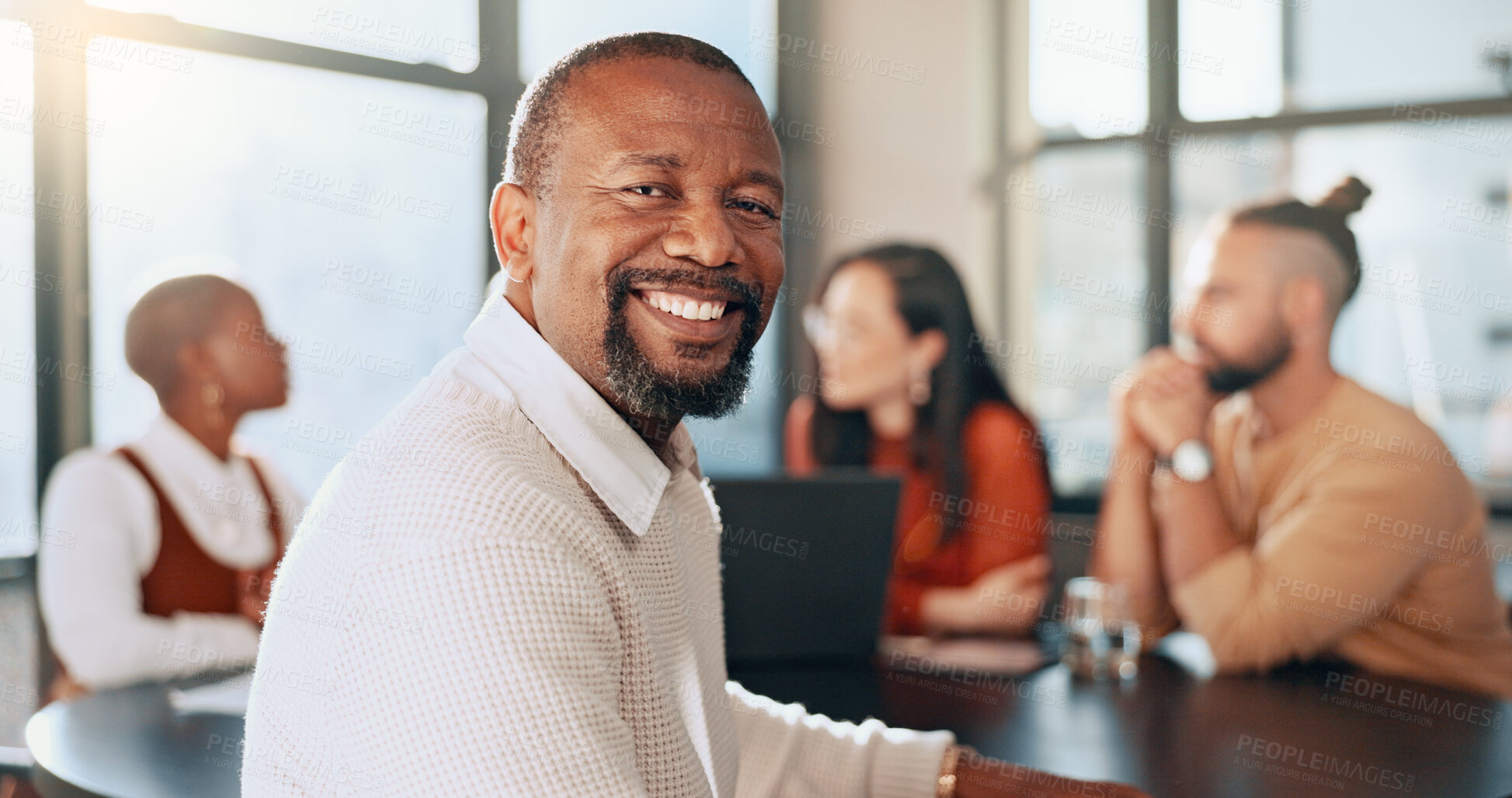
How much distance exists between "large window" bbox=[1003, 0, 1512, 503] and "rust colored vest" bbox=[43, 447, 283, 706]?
2.95 meters

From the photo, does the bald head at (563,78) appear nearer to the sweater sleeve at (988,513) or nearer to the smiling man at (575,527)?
the smiling man at (575,527)

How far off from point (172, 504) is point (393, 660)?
1908 millimetres

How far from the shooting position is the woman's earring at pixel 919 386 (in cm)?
318

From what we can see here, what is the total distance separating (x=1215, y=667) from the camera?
76.5 inches

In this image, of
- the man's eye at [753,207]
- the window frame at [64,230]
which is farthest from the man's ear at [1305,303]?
the window frame at [64,230]

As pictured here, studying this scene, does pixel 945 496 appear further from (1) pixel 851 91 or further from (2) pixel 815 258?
(1) pixel 851 91

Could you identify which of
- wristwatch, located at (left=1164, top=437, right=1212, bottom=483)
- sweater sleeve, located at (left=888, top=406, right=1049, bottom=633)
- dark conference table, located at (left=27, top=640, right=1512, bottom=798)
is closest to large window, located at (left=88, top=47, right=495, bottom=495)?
dark conference table, located at (left=27, top=640, right=1512, bottom=798)

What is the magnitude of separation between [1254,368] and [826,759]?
5.17 ft

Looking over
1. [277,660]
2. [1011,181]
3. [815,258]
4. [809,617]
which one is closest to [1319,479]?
[809,617]

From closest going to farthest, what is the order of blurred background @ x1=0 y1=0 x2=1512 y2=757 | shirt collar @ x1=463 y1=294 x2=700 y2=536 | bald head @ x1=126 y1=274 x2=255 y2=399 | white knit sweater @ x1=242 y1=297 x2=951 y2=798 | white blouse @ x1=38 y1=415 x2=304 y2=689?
1. white knit sweater @ x1=242 y1=297 x2=951 y2=798
2. shirt collar @ x1=463 y1=294 x2=700 y2=536
3. white blouse @ x1=38 y1=415 x2=304 y2=689
4. bald head @ x1=126 y1=274 x2=255 y2=399
5. blurred background @ x1=0 y1=0 x2=1512 y2=757

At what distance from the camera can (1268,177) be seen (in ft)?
13.2

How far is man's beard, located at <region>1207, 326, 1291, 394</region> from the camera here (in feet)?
7.70

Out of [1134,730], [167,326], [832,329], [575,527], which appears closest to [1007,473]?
[832,329]

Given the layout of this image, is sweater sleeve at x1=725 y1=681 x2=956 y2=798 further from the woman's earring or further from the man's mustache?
the woman's earring
